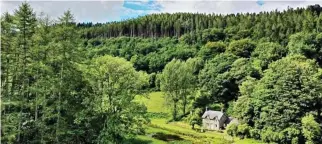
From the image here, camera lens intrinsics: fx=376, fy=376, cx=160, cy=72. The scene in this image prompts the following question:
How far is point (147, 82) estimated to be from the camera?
179 ft

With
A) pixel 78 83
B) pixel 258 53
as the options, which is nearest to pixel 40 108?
pixel 78 83

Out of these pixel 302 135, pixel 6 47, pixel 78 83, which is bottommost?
pixel 302 135

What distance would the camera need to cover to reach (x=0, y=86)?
32094 mm

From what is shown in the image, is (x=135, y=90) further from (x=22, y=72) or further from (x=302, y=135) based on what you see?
(x=302, y=135)

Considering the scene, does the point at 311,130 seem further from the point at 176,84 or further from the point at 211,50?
the point at 211,50

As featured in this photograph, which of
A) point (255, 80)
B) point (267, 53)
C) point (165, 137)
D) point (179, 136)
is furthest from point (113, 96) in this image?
point (267, 53)

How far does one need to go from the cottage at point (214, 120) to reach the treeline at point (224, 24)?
1895 inches

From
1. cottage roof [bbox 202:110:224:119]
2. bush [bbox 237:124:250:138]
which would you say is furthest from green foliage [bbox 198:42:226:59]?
bush [bbox 237:124:250:138]

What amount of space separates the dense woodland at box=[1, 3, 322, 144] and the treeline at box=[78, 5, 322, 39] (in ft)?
2.29

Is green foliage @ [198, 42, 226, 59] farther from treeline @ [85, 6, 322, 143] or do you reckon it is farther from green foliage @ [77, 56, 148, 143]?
green foliage @ [77, 56, 148, 143]

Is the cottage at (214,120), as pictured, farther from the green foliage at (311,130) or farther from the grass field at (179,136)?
the green foliage at (311,130)

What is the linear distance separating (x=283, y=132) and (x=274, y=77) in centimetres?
1191

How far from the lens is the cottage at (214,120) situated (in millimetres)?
77938

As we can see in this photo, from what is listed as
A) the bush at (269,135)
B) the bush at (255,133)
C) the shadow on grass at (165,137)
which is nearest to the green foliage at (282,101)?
the bush at (269,135)
